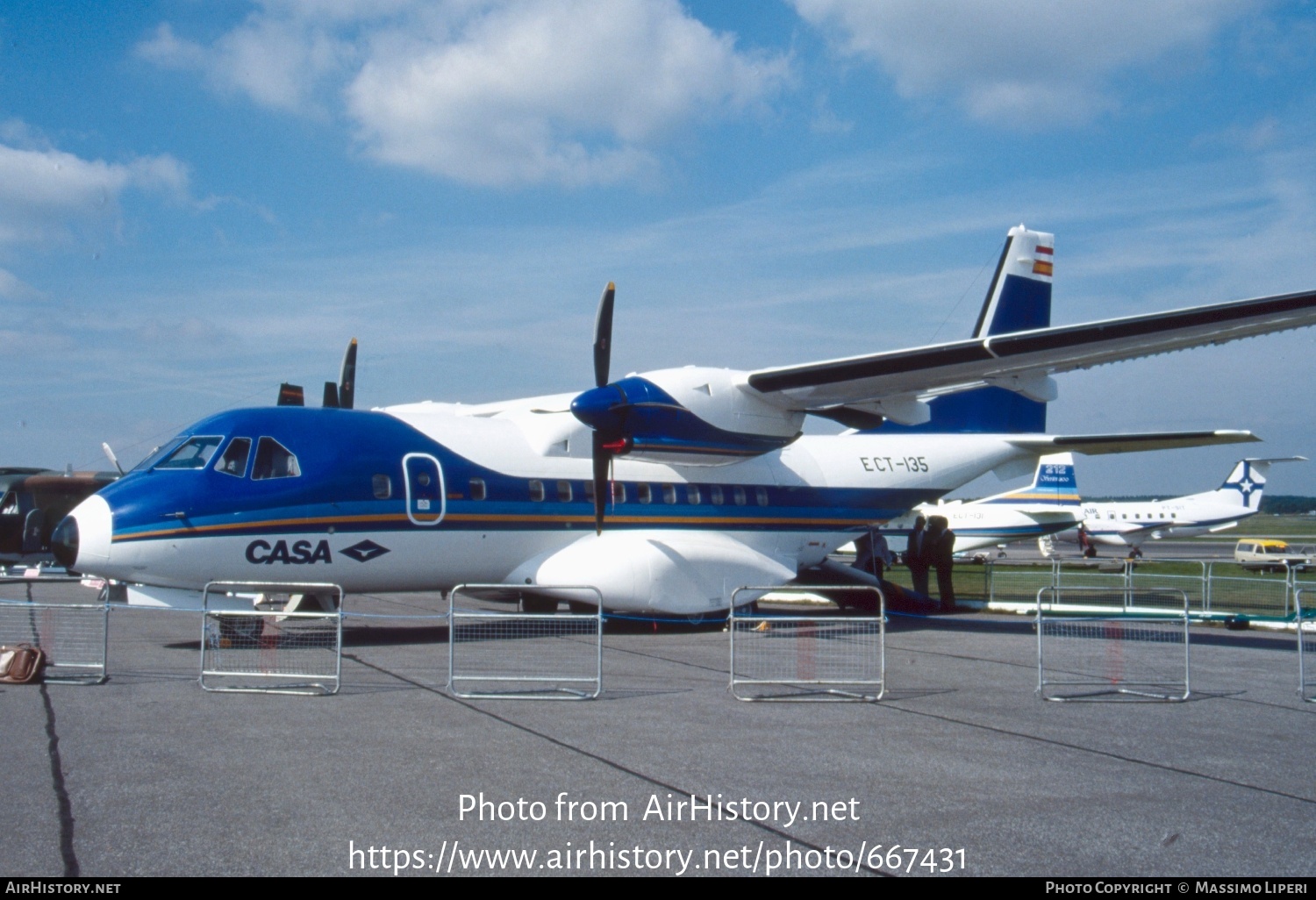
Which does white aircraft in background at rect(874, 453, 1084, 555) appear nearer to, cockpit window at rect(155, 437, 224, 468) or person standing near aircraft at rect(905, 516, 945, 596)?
person standing near aircraft at rect(905, 516, 945, 596)

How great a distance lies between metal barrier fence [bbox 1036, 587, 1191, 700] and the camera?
10.2 m

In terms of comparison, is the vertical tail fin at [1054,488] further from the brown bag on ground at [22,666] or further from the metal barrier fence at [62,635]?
the brown bag on ground at [22,666]

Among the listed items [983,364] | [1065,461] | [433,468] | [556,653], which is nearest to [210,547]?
[433,468]

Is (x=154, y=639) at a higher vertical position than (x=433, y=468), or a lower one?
lower

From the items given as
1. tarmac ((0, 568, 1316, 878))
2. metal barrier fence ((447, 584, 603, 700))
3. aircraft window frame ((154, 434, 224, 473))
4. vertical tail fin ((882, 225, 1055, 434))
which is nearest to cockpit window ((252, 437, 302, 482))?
aircraft window frame ((154, 434, 224, 473))

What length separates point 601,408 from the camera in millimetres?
14578

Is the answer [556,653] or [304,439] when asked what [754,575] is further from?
[304,439]

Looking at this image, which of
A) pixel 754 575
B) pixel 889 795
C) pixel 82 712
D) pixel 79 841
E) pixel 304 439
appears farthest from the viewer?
pixel 754 575

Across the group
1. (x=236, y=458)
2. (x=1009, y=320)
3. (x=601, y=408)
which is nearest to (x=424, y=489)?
(x=236, y=458)

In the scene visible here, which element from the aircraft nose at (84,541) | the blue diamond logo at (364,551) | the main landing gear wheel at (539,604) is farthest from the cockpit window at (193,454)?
the main landing gear wheel at (539,604)

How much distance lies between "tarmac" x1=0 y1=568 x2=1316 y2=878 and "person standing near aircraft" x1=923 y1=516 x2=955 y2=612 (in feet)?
28.8

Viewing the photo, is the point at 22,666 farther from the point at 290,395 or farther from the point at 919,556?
the point at 919,556

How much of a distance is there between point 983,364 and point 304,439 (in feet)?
28.7

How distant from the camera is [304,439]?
1373cm
